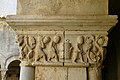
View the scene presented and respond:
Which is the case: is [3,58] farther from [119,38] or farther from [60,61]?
[60,61]

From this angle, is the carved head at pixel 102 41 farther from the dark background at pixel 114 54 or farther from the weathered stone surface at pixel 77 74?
the dark background at pixel 114 54

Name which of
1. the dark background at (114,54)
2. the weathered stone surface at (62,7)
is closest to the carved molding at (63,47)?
the weathered stone surface at (62,7)

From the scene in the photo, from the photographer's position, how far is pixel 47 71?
5.81ft

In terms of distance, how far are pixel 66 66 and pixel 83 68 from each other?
11 cm

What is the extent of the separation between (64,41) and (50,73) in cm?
23

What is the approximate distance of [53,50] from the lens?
5.81 ft

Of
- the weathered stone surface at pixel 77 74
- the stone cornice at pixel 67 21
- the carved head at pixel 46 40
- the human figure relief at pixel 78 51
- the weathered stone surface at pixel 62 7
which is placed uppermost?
the weathered stone surface at pixel 62 7

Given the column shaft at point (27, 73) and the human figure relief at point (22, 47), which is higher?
the human figure relief at point (22, 47)

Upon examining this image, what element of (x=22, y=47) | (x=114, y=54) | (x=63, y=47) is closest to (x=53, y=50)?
(x=63, y=47)

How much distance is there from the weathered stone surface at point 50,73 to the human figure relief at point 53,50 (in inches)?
2.6

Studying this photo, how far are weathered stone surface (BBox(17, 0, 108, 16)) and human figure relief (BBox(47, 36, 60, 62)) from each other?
0.58ft

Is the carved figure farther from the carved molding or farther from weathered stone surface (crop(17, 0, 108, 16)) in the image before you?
weathered stone surface (crop(17, 0, 108, 16))

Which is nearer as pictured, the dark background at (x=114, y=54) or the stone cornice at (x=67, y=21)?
the stone cornice at (x=67, y=21)

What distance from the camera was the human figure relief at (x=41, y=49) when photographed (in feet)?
5.81
